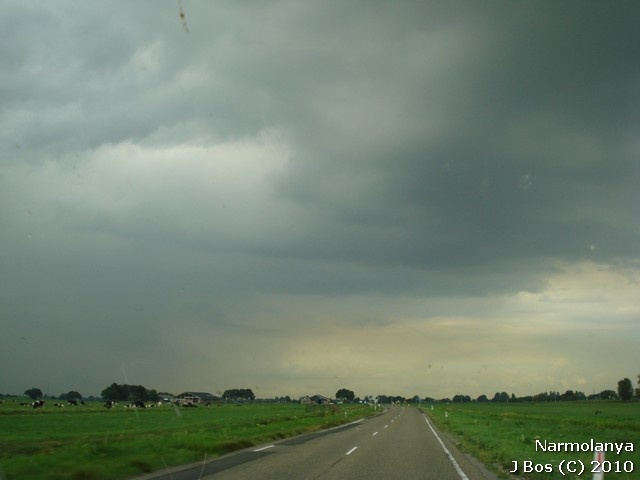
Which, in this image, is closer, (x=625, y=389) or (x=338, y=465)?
(x=338, y=465)

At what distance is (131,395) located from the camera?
26.1 metres

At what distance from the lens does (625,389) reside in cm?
18988

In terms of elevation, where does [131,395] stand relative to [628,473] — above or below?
above

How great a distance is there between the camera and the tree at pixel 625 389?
188 metres

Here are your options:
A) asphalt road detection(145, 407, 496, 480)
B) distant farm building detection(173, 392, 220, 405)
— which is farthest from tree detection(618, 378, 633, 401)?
asphalt road detection(145, 407, 496, 480)

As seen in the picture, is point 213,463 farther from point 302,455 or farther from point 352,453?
point 352,453

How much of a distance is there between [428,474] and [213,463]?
22.1ft

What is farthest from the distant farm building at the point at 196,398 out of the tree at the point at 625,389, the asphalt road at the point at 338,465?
the tree at the point at 625,389

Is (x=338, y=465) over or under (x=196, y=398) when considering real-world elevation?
over

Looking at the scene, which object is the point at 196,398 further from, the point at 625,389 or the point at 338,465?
the point at 625,389

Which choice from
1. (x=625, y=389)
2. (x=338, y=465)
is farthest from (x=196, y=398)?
(x=625, y=389)

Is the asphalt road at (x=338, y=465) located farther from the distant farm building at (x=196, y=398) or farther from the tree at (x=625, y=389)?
the tree at (x=625, y=389)

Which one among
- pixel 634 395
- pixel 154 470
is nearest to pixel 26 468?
pixel 154 470

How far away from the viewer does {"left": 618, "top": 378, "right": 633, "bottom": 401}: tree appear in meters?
188
